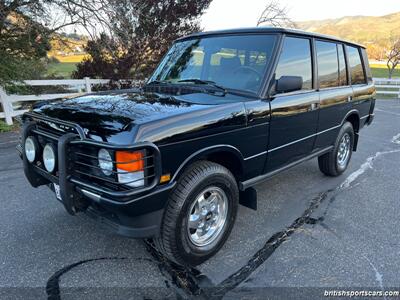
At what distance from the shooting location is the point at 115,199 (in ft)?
7.25

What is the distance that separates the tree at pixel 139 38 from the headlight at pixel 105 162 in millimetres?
8980

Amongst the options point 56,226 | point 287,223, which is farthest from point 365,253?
point 56,226

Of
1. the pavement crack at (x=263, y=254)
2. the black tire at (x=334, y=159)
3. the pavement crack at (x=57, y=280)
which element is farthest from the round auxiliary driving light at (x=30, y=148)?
the black tire at (x=334, y=159)

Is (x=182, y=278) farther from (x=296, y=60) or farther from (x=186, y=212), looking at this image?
(x=296, y=60)

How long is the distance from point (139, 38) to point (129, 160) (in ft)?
35.5

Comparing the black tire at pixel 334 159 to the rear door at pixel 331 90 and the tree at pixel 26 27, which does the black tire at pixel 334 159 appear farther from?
the tree at pixel 26 27

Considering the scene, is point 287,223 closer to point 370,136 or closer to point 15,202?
point 15,202

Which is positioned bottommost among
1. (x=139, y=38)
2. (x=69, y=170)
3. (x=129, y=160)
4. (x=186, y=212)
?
(x=186, y=212)

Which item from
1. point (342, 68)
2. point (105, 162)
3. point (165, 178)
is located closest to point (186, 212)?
point (165, 178)

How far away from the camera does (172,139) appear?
7.82ft

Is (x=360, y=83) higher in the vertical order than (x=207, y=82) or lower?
lower

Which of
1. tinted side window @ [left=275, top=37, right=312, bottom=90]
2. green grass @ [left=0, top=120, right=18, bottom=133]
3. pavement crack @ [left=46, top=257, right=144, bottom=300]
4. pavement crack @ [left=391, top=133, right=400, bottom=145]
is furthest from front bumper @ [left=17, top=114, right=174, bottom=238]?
pavement crack @ [left=391, top=133, right=400, bottom=145]

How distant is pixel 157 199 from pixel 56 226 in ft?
5.73

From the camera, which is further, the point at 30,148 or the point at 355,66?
the point at 355,66
